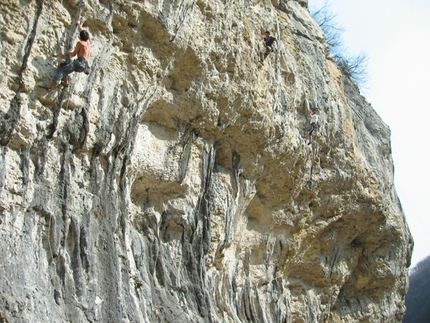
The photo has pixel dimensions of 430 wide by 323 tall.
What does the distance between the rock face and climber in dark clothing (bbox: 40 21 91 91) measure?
5.1 inches

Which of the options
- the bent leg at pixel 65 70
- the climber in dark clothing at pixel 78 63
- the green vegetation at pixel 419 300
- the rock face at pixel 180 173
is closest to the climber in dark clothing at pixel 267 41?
the rock face at pixel 180 173

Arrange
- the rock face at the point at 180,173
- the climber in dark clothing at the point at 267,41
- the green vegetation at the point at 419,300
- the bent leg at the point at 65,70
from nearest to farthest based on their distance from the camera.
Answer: the rock face at the point at 180,173 < the bent leg at the point at 65,70 < the climber in dark clothing at the point at 267,41 < the green vegetation at the point at 419,300

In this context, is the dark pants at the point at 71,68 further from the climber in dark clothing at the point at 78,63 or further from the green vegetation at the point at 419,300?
the green vegetation at the point at 419,300

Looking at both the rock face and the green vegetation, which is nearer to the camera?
the rock face

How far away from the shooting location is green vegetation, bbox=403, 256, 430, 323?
3425cm

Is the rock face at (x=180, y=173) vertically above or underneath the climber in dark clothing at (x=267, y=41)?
underneath

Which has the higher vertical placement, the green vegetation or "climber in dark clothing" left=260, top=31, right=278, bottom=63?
"climber in dark clothing" left=260, top=31, right=278, bottom=63

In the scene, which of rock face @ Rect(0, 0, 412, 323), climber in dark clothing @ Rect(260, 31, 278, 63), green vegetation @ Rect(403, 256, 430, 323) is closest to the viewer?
rock face @ Rect(0, 0, 412, 323)

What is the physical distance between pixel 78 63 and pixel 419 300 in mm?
35902

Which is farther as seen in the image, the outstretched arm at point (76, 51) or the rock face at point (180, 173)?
the outstretched arm at point (76, 51)

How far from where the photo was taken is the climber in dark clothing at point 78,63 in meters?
5.98

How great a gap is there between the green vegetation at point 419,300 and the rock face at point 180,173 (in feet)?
78.9

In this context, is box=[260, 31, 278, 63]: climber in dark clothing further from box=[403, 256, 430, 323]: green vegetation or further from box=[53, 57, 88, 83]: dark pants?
box=[403, 256, 430, 323]: green vegetation

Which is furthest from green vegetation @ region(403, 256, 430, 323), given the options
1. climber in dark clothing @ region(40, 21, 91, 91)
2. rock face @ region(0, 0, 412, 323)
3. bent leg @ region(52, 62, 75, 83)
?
bent leg @ region(52, 62, 75, 83)
